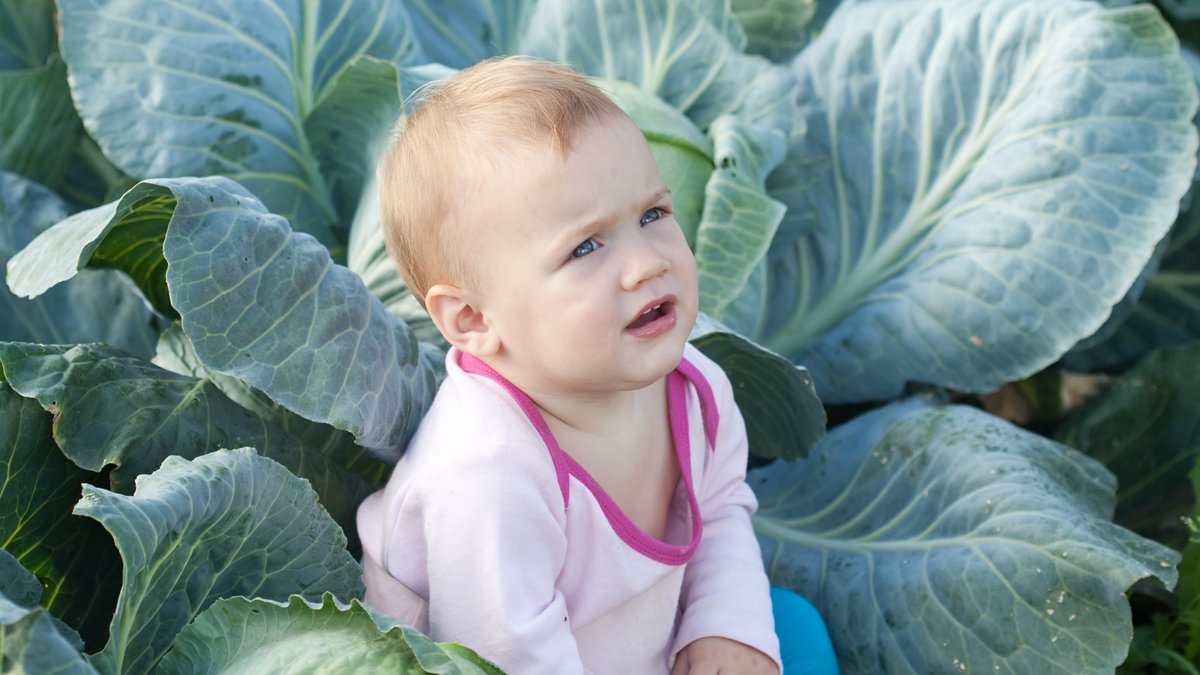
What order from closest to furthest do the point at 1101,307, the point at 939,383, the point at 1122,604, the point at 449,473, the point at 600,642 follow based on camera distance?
1. the point at 449,473
2. the point at 600,642
3. the point at 1122,604
4. the point at 1101,307
5. the point at 939,383

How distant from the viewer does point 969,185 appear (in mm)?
2111

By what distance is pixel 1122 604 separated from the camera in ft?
5.16

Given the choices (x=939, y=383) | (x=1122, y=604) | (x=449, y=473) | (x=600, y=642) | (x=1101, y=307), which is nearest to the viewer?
(x=449, y=473)

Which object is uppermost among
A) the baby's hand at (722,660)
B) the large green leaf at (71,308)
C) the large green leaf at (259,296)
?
the large green leaf at (259,296)

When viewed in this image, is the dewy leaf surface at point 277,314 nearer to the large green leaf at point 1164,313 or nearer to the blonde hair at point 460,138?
the blonde hair at point 460,138

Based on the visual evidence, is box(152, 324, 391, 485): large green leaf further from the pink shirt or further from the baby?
the baby

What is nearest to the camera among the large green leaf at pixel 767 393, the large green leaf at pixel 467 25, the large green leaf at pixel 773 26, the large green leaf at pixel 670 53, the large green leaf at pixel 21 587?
the large green leaf at pixel 21 587

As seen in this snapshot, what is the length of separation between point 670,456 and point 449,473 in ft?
1.08

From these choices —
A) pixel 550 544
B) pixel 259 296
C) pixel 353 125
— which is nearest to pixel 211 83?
pixel 353 125

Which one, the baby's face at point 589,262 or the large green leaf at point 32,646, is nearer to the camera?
the large green leaf at point 32,646

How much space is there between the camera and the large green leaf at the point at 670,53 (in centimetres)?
216

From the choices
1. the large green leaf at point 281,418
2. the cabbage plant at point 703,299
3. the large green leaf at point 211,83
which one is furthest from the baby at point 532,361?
the large green leaf at point 211,83

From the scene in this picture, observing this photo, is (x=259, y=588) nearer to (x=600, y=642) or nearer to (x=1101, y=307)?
(x=600, y=642)

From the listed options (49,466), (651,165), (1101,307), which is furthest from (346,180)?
(1101,307)
